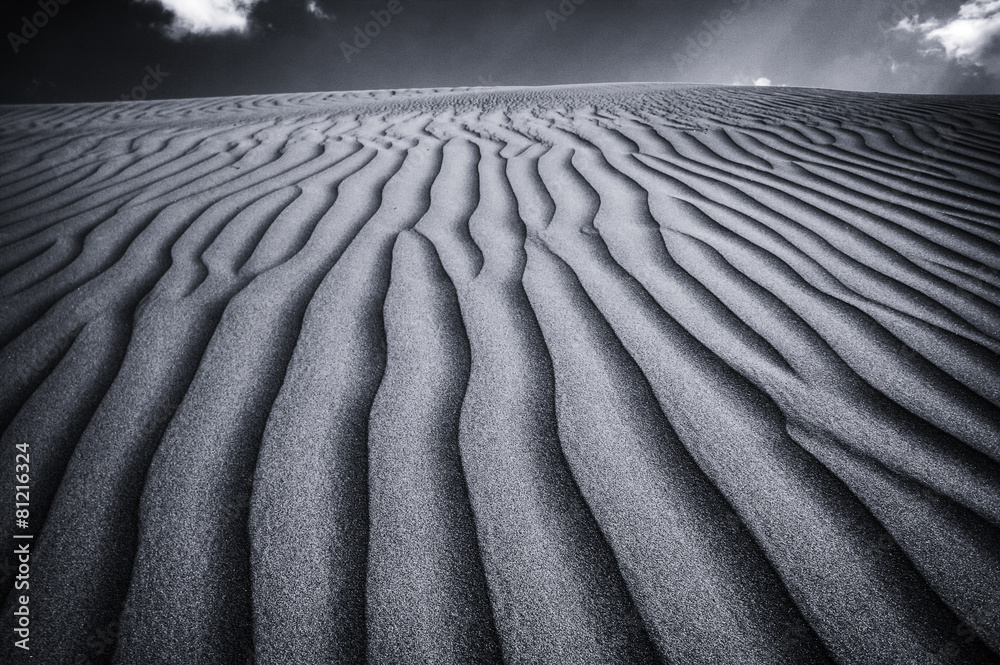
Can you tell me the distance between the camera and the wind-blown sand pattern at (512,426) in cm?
73

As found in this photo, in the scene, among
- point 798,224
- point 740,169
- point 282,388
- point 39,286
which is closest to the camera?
point 282,388

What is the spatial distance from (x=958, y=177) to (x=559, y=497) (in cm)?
270

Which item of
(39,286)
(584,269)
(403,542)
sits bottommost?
(403,542)

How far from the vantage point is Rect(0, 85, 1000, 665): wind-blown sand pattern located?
28.6 inches

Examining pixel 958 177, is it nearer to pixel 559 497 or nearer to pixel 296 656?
pixel 559 497

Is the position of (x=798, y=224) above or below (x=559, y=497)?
above

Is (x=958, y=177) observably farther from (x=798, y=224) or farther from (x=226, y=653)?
(x=226, y=653)

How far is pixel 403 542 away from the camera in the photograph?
0.81 m

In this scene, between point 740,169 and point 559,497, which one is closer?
point 559,497

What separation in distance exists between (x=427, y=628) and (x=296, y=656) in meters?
0.19

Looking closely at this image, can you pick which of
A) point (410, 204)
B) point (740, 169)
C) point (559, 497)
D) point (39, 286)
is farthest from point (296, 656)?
point (740, 169)

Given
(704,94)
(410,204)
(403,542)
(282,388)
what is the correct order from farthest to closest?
(704,94)
(410,204)
(282,388)
(403,542)

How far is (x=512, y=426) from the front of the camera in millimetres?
1015

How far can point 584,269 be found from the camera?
1.58 meters
